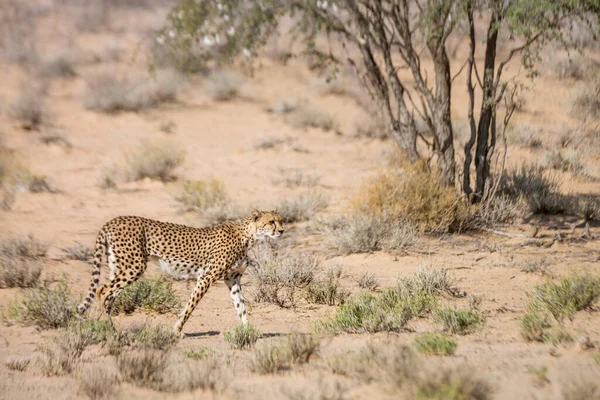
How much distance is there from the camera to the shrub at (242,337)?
22.0ft

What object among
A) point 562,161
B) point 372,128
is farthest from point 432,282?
point 372,128

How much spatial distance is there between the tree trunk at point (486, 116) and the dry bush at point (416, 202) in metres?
0.72

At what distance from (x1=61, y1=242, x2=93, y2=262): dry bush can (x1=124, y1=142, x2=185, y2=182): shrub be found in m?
5.13

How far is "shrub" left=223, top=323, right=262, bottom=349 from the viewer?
6699 millimetres

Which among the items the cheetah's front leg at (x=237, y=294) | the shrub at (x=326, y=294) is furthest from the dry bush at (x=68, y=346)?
the shrub at (x=326, y=294)

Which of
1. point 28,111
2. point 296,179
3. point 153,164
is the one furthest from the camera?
point 28,111

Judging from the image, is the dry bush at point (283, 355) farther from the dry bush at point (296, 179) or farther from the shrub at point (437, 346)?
the dry bush at point (296, 179)

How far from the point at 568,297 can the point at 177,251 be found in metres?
4.10

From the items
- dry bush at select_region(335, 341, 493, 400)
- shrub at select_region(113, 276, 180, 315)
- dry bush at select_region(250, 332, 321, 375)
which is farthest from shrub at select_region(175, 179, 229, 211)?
dry bush at select_region(335, 341, 493, 400)

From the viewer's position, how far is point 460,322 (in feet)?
22.7

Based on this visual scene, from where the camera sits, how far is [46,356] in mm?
6109

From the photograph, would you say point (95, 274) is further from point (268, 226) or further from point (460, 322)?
point (460, 322)

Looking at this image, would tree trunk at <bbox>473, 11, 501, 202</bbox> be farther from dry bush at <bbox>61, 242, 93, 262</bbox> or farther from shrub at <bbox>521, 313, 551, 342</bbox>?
dry bush at <bbox>61, 242, 93, 262</bbox>

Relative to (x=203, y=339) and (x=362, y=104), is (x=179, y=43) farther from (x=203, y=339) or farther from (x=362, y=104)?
(x=362, y=104)
